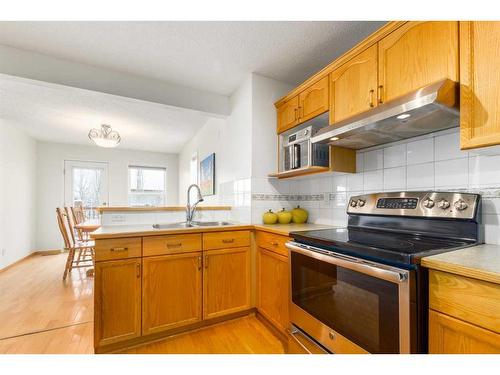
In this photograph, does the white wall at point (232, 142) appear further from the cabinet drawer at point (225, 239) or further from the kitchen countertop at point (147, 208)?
the cabinet drawer at point (225, 239)

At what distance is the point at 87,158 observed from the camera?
5219 millimetres

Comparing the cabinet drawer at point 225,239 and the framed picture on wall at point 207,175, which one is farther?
the framed picture on wall at point 207,175

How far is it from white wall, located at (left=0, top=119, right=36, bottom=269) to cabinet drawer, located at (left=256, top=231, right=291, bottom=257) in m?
3.99

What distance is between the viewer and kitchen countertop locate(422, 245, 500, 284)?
738 millimetres

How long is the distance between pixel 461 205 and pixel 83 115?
14.0 ft

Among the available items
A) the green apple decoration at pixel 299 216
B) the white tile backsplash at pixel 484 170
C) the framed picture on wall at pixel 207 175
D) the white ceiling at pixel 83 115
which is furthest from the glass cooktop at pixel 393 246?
the framed picture on wall at pixel 207 175

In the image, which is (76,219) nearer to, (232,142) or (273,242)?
(232,142)

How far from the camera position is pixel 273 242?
72.7 inches

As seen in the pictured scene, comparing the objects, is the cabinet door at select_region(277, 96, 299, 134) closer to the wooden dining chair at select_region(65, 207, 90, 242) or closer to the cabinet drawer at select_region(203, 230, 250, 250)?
the cabinet drawer at select_region(203, 230, 250, 250)

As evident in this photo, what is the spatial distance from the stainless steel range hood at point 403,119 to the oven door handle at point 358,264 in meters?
0.72

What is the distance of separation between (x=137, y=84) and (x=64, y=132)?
2986mm

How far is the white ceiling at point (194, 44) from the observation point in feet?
5.54

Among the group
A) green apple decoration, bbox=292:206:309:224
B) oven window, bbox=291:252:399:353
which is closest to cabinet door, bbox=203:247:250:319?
green apple decoration, bbox=292:206:309:224
